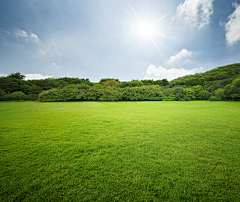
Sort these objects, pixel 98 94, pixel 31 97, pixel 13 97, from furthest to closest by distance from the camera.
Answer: pixel 31 97 → pixel 98 94 → pixel 13 97

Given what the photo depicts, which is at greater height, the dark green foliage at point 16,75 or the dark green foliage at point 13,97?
the dark green foliage at point 16,75

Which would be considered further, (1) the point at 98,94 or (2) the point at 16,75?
(2) the point at 16,75

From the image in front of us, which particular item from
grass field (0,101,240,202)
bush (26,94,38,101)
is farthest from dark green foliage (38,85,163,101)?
grass field (0,101,240,202)

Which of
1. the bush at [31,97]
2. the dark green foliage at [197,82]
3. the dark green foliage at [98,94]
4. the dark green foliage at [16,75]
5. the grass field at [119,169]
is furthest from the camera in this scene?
the dark green foliage at [197,82]

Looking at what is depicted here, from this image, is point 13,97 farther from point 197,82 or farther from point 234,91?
point 197,82

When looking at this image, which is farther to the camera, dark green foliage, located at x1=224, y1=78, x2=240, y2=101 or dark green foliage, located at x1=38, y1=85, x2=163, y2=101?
dark green foliage, located at x1=38, y1=85, x2=163, y2=101

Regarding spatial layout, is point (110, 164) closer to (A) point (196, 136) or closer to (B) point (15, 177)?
(B) point (15, 177)

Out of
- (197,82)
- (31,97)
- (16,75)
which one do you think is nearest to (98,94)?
(31,97)

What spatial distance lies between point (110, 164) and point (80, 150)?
4.99ft

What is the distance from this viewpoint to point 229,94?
87.1 ft

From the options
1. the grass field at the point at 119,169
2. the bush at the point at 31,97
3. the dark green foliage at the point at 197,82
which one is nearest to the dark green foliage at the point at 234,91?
the dark green foliage at the point at 197,82

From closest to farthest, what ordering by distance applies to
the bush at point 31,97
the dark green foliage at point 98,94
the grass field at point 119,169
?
the grass field at point 119,169, the dark green foliage at point 98,94, the bush at point 31,97

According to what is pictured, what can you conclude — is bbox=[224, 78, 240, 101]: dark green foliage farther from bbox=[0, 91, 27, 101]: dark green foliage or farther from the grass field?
bbox=[0, 91, 27, 101]: dark green foliage

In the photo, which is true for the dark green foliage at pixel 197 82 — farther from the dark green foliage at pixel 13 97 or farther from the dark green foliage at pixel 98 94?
the dark green foliage at pixel 13 97
